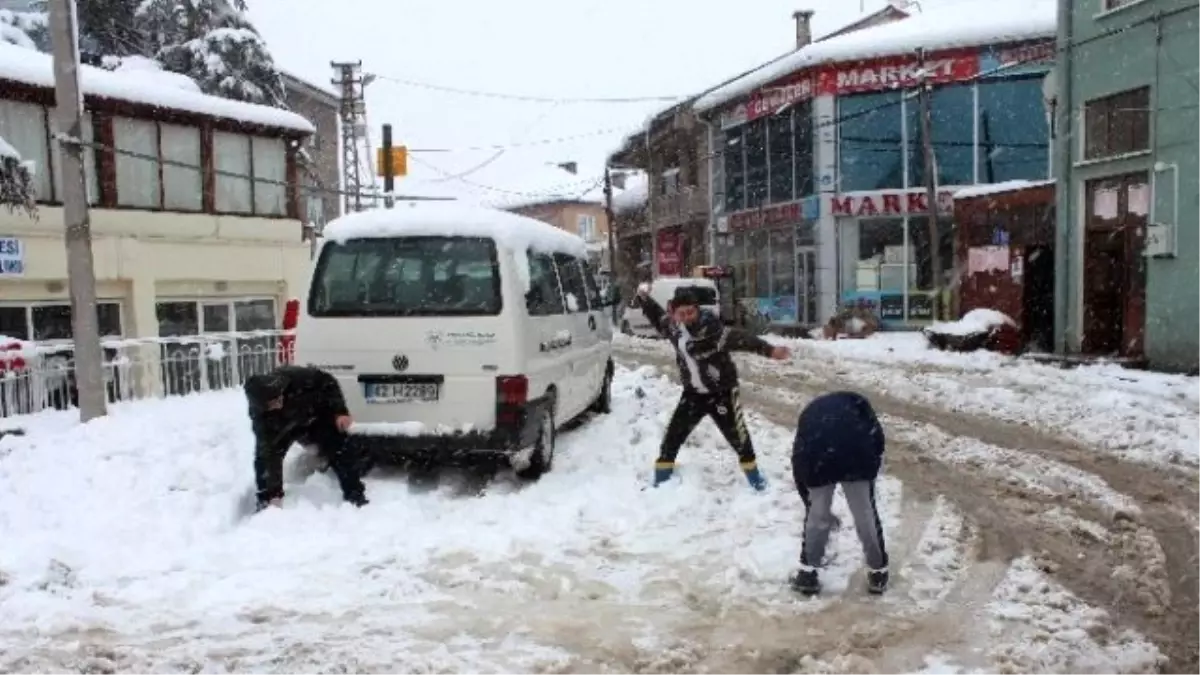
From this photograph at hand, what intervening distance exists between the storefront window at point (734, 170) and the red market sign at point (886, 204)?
5699 mm

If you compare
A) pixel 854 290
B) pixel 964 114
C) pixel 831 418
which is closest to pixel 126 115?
pixel 831 418

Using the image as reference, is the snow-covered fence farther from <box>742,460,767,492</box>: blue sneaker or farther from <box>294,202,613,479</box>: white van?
<box>742,460,767,492</box>: blue sneaker

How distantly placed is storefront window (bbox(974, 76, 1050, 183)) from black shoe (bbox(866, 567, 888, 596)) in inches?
926

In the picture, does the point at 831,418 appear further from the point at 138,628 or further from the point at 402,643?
the point at 138,628

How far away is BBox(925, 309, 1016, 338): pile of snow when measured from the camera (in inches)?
717

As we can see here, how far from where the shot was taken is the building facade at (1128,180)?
1493 cm

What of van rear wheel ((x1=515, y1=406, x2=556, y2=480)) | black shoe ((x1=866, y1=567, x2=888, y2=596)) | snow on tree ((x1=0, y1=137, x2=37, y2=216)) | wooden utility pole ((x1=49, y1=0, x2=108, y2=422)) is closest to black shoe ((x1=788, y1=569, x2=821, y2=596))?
black shoe ((x1=866, y1=567, x2=888, y2=596))

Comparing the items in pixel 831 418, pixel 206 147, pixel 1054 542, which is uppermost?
pixel 206 147

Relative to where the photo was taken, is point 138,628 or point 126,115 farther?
point 126,115

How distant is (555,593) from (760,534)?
5.18 feet

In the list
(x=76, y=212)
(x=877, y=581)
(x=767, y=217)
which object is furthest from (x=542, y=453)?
(x=767, y=217)

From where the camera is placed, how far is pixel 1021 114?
25859 mm

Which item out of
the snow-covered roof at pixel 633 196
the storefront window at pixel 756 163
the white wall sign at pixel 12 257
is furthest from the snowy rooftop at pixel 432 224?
the snow-covered roof at pixel 633 196

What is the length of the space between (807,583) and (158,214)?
17.4 meters
